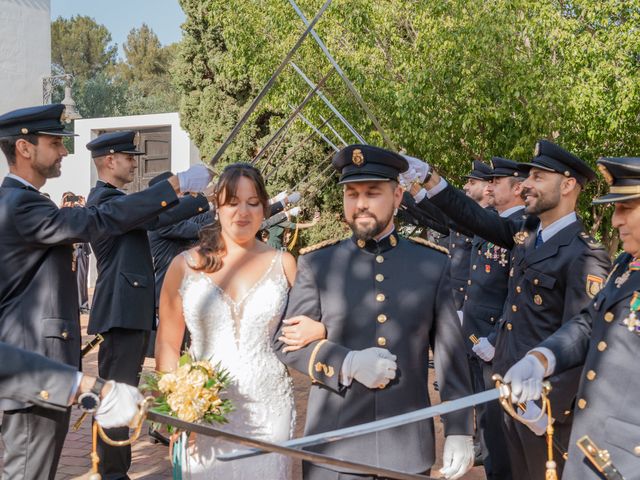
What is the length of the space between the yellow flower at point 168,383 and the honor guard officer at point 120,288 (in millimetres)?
2149

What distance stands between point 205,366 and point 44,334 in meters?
1.04

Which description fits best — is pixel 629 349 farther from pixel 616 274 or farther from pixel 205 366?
pixel 205 366

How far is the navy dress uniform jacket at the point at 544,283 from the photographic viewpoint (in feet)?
13.1

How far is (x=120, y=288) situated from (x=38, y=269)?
4.97 feet

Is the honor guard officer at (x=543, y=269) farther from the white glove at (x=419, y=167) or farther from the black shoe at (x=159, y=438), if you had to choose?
the black shoe at (x=159, y=438)

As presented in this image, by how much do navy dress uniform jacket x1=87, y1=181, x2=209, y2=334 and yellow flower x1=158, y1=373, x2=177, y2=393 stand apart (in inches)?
85.3

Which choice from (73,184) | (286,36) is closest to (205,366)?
(286,36)

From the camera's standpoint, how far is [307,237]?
2312cm

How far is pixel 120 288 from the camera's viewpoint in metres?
5.30

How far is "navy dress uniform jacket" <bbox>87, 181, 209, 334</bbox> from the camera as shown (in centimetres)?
524

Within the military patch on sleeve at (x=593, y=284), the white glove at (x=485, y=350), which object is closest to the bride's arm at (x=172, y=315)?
the military patch on sleeve at (x=593, y=284)

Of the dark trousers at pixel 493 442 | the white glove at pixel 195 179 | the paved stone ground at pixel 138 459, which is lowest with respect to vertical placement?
the paved stone ground at pixel 138 459

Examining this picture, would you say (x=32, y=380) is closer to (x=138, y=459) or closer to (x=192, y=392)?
(x=192, y=392)

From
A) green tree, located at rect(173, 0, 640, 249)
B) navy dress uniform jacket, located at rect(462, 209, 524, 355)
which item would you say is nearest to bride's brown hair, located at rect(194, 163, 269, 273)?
navy dress uniform jacket, located at rect(462, 209, 524, 355)
